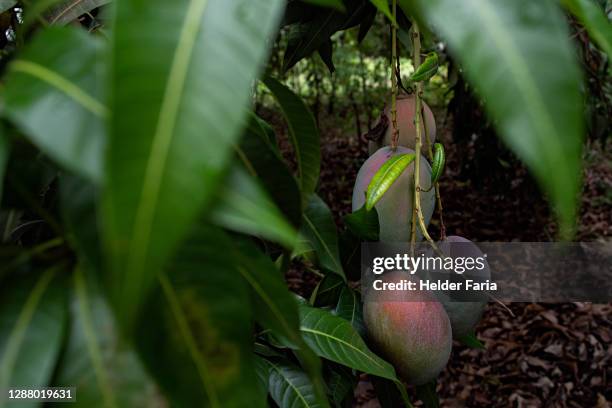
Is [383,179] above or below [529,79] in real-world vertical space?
above

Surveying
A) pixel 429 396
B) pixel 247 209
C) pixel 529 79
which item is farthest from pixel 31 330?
pixel 429 396

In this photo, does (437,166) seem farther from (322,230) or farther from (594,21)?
(594,21)

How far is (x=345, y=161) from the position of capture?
14.9ft

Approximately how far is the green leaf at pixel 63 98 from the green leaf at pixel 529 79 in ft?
0.51

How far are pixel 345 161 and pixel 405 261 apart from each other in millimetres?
3719

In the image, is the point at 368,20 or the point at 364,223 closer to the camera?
the point at 364,223

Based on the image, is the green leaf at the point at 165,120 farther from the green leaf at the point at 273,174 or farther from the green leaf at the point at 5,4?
the green leaf at the point at 5,4

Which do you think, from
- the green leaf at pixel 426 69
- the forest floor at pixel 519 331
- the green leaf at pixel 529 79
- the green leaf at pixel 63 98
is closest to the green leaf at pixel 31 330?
the green leaf at pixel 63 98

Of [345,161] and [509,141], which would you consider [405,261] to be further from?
[345,161]

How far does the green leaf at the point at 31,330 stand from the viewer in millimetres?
321

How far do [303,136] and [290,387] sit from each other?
37cm

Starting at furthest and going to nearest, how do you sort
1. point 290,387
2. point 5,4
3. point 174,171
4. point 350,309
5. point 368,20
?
point 368,20, point 350,309, point 290,387, point 5,4, point 174,171

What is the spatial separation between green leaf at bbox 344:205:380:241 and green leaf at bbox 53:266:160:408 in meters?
0.46

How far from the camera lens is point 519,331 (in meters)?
2.54
